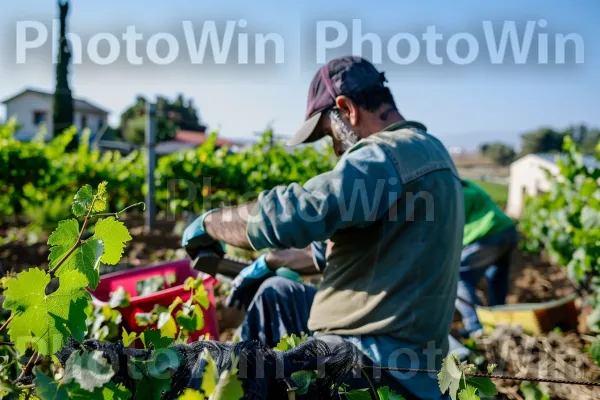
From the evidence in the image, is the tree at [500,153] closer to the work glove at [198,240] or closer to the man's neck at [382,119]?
the man's neck at [382,119]

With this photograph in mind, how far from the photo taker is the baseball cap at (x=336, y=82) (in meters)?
2.00

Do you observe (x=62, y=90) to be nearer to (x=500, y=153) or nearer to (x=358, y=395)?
(x=358, y=395)

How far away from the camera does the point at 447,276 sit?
1866 mm

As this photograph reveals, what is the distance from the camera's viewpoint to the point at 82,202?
1.02 meters

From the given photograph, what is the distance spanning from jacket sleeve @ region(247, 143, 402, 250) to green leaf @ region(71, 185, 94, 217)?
633mm

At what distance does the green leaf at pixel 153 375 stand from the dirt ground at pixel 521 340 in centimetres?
99

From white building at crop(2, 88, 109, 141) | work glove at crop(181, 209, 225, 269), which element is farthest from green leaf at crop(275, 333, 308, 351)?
white building at crop(2, 88, 109, 141)

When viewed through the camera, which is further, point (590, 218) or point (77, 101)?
point (77, 101)

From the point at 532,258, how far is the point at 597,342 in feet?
22.4

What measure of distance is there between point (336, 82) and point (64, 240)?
1.22 metres

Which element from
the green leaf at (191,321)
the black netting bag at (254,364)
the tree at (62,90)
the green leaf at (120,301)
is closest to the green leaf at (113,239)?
the black netting bag at (254,364)

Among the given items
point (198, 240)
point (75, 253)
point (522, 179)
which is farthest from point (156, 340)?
point (522, 179)

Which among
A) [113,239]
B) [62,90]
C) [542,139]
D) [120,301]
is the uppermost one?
[62,90]

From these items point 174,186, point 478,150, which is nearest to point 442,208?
point 174,186
